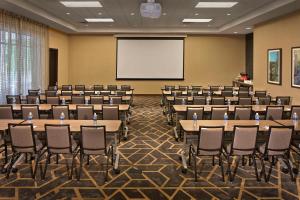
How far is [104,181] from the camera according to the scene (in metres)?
5.22

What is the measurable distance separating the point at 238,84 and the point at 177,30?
4477 millimetres

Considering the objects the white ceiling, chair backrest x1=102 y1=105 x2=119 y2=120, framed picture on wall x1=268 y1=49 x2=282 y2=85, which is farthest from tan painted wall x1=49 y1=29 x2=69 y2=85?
framed picture on wall x1=268 y1=49 x2=282 y2=85

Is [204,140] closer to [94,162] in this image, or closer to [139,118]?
[94,162]

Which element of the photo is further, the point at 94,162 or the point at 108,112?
the point at 108,112

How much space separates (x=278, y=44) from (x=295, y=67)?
1.62 meters

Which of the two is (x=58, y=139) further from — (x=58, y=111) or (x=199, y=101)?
(x=199, y=101)

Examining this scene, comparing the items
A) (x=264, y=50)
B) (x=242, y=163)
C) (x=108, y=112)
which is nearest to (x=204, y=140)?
(x=242, y=163)

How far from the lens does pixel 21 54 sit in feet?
40.9

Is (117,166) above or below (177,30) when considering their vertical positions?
below

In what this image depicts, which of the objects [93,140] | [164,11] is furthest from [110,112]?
[164,11]

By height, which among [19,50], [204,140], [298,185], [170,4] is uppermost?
[170,4]

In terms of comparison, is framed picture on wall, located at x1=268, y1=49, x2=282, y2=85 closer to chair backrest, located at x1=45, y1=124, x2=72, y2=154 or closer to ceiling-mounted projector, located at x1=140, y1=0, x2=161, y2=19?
ceiling-mounted projector, located at x1=140, y1=0, x2=161, y2=19

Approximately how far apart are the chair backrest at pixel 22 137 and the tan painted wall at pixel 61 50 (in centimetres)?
1147

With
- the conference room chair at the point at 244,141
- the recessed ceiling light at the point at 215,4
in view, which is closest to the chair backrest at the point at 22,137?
the conference room chair at the point at 244,141
